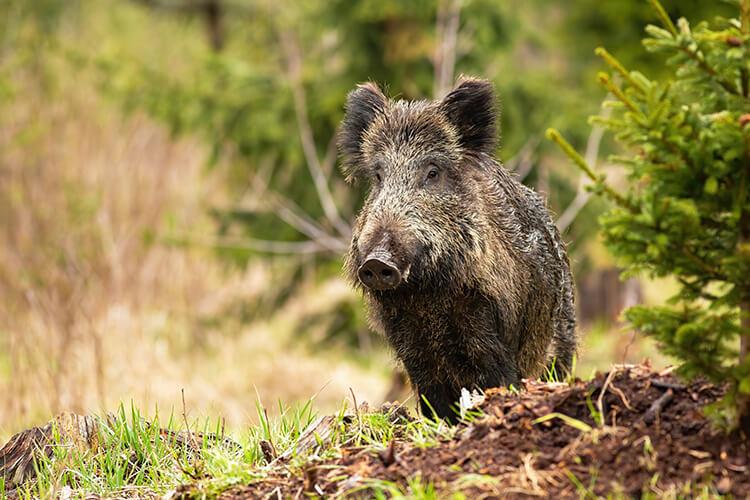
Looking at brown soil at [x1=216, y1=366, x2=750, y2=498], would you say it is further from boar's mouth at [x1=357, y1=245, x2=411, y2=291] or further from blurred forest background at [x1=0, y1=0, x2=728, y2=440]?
blurred forest background at [x1=0, y1=0, x2=728, y2=440]

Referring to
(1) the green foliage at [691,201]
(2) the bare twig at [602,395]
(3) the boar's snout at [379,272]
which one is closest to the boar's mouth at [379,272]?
(3) the boar's snout at [379,272]

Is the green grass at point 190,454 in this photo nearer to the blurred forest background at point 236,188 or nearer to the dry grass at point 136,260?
the blurred forest background at point 236,188

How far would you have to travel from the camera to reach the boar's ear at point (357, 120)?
20.0 feet

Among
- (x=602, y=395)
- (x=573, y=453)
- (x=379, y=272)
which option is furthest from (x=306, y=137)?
(x=573, y=453)

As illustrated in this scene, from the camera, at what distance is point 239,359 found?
12992 mm

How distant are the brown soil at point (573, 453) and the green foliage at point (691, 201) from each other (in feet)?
0.75

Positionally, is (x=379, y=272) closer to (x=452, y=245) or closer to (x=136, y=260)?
(x=452, y=245)

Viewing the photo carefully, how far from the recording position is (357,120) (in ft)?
20.2

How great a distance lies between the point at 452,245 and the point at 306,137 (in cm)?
506

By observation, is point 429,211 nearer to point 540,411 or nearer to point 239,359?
point 540,411

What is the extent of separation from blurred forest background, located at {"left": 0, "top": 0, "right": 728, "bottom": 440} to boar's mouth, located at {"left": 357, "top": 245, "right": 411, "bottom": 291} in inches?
174

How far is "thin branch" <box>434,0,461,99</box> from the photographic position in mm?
10234

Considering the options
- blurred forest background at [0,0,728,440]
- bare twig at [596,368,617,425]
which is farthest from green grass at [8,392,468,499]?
blurred forest background at [0,0,728,440]

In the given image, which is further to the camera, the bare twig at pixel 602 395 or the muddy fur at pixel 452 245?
the muddy fur at pixel 452 245
